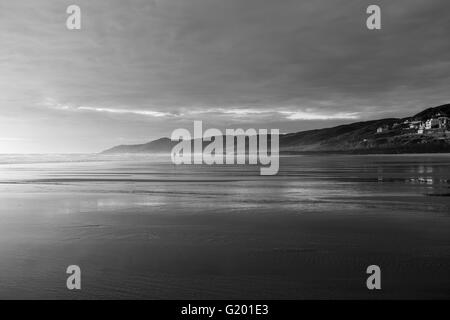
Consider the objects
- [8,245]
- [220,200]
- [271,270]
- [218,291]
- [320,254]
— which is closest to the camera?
[218,291]

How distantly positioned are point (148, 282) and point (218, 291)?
1.22 meters

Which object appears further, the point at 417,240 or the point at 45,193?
the point at 45,193

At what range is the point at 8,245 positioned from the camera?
9359 millimetres

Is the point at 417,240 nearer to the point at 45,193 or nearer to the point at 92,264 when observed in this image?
the point at 92,264

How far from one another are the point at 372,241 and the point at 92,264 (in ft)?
20.2

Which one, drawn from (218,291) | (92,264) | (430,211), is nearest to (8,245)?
(92,264)

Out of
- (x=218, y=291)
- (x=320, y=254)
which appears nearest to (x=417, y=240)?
(x=320, y=254)

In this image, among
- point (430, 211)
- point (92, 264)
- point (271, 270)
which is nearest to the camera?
point (271, 270)

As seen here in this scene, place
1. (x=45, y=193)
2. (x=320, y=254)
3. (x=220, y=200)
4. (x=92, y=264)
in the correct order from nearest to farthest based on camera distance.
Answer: (x=92, y=264) < (x=320, y=254) < (x=220, y=200) < (x=45, y=193)
